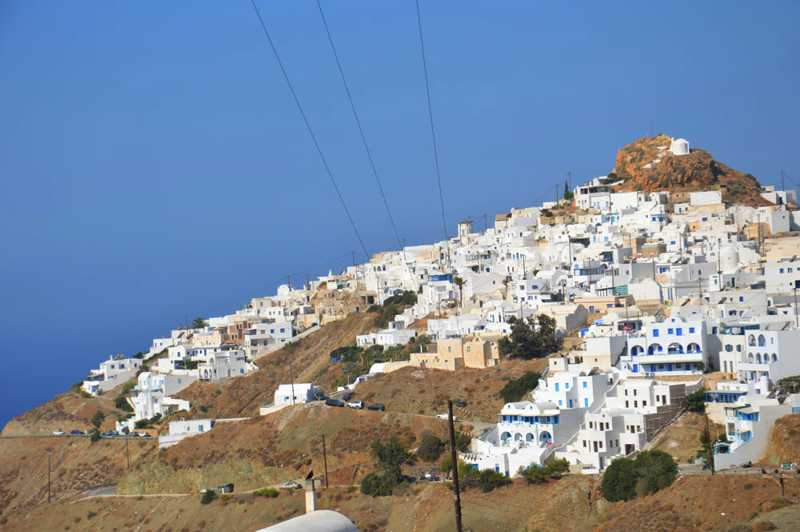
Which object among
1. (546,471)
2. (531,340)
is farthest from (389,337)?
(546,471)

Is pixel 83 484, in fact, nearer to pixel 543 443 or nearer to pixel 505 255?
pixel 505 255

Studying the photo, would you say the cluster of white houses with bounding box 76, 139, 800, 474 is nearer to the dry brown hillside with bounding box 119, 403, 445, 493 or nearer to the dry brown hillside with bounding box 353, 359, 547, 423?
the dry brown hillside with bounding box 353, 359, 547, 423

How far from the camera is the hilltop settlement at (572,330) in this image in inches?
1724

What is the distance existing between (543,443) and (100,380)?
42.9 meters

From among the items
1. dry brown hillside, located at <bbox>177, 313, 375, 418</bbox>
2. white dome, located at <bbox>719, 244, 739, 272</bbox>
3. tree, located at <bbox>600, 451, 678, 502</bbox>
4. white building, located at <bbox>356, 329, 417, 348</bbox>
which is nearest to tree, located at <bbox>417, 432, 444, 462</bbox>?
tree, located at <bbox>600, 451, 678, 502</bbox>

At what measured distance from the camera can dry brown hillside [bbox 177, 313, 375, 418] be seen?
224ft

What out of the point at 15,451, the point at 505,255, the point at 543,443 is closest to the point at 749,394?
the point at 543,443

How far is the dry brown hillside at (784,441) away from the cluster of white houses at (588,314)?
0.54 metres

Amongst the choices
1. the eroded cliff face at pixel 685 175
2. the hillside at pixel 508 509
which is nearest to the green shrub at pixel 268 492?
the hillside at pixel 508 509

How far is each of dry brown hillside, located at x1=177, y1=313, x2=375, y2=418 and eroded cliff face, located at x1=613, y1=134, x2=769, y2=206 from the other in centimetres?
1824

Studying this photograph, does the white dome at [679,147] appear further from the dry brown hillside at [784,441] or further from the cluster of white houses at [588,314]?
the dry brown hillside at [784,441]

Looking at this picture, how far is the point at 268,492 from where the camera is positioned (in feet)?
170

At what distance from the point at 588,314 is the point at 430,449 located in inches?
436

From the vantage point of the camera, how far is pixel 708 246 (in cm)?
6444
